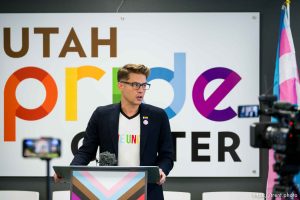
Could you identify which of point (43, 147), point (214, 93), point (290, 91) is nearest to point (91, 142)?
point (214, 93)

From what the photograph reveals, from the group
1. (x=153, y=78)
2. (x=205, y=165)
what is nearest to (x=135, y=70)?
(x=153, y=78)

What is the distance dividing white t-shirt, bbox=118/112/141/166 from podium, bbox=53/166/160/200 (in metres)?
0.67

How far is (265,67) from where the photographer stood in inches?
209

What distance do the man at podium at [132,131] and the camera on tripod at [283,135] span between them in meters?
1.08

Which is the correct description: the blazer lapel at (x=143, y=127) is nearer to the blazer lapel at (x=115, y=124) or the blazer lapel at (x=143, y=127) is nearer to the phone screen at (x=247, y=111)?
the blazer lapel at (x=115, y=124)

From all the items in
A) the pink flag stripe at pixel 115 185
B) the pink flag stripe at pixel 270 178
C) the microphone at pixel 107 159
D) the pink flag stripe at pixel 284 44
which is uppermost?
the pink flag stripe at pixel 284 44

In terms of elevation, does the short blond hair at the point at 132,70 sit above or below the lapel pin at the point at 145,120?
above

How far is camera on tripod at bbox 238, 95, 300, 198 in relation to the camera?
267 centimetres

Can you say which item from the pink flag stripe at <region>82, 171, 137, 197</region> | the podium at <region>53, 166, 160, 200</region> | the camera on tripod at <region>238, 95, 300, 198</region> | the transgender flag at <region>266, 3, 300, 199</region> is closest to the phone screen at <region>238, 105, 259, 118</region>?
the camera on tripod at <region>238, 95, 300, 198</region>

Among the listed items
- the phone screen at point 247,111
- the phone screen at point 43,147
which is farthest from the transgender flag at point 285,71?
the phone screen at point 43,147

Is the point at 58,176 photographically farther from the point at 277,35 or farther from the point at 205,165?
the point at 277,35

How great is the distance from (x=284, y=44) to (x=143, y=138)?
200 cm

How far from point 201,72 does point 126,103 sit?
1609 mm

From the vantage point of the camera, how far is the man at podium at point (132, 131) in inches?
145
